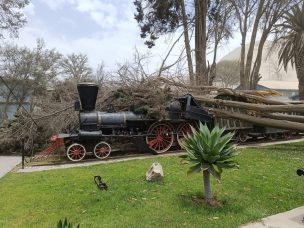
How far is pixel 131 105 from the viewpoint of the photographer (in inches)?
546

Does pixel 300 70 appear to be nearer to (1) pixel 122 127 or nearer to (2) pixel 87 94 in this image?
(1) pixel 122 127

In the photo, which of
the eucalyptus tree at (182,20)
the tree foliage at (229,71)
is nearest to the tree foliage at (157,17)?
the eucalyptus tree at (182,20)

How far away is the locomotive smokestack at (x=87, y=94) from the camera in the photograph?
491 inches

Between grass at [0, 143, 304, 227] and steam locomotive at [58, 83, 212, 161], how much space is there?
6.82 ft

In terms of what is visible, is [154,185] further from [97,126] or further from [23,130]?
[23,130]

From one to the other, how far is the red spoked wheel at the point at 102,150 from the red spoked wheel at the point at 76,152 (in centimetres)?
43

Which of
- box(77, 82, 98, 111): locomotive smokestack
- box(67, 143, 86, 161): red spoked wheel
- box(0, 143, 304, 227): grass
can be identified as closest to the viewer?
box(0, 143, 304, 227): grass

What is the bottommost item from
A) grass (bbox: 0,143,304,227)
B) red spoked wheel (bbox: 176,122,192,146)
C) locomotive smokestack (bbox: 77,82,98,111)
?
grass (bbox: 0,143,304,227)

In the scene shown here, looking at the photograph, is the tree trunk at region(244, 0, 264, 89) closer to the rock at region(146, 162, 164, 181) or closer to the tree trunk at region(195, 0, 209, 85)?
the tree trunk at region(195, 0, 209, 85)

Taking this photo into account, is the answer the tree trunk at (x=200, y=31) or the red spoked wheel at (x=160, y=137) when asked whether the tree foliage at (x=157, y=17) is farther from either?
the red spoked wheel at (x=160, y=137)

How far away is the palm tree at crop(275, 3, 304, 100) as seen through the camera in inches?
958

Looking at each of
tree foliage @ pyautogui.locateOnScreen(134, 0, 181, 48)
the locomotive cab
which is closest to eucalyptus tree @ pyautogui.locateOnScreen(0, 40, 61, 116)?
tree foliage @ pyautogui.locateOnScreen(134, 0, 181, 48)

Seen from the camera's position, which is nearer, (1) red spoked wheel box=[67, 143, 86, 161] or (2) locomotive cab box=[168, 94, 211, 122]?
(1) red spoked wheel box=[67, 143, 86, 161]

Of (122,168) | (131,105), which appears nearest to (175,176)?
(122,168)
